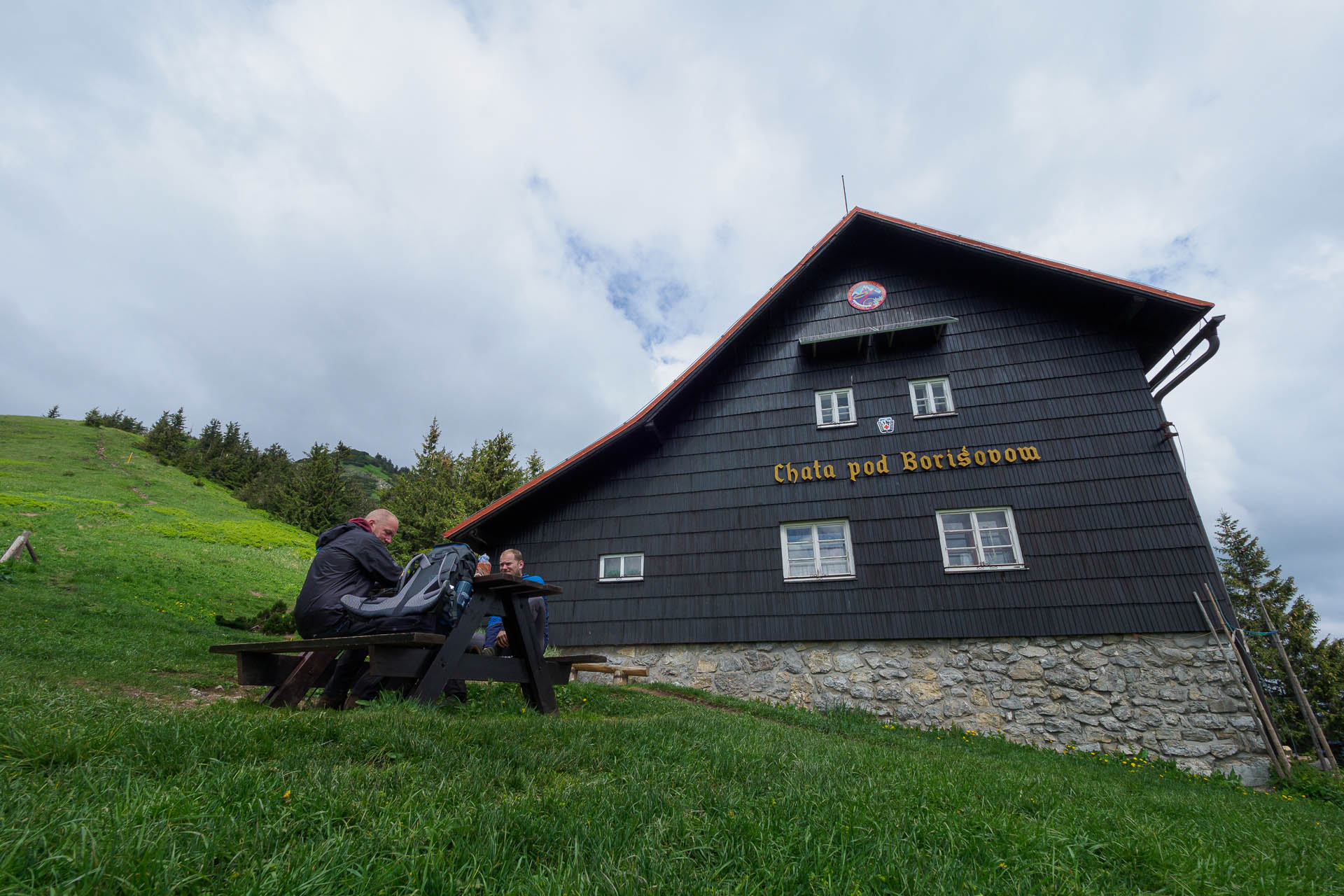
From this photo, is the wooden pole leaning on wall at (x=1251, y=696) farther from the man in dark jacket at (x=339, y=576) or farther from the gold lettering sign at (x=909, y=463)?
the man in dark jacket at (x=339, y=576)

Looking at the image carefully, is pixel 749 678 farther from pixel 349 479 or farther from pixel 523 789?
pixel 349 479

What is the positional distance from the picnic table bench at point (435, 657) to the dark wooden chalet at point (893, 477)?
6972mm

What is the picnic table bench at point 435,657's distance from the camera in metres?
4.46

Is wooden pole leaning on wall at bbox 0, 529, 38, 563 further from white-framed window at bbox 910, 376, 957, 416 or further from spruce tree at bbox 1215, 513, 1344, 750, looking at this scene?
spruce tree at bbox 1215, 513, 1344, 750

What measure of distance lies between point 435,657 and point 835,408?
1031cm

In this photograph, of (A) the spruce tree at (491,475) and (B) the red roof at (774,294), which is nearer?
(B) the red roof at (774,294)

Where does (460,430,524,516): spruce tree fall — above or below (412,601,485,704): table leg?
above

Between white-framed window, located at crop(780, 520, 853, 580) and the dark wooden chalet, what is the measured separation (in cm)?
4

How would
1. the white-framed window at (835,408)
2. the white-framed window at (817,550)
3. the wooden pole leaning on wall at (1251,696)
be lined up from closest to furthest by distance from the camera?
the wooden pole leaning on wall at (1251,696) → the white-framed window at (817,550) → the white-framed window at (835,408)

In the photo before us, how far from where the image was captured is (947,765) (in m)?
4.84

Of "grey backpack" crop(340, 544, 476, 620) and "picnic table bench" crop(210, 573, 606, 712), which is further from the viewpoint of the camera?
"grey backpack" crop(340, 544, 476, 620)

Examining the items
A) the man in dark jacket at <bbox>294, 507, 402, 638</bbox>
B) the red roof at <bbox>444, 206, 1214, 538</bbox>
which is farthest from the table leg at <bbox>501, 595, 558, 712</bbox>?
the red roof at <bbox>444, 206, 1214, 538</bbox>

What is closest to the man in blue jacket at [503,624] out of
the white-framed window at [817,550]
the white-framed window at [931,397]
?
the white-framed window at [817,550]

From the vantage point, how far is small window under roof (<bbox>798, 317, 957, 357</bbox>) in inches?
508
